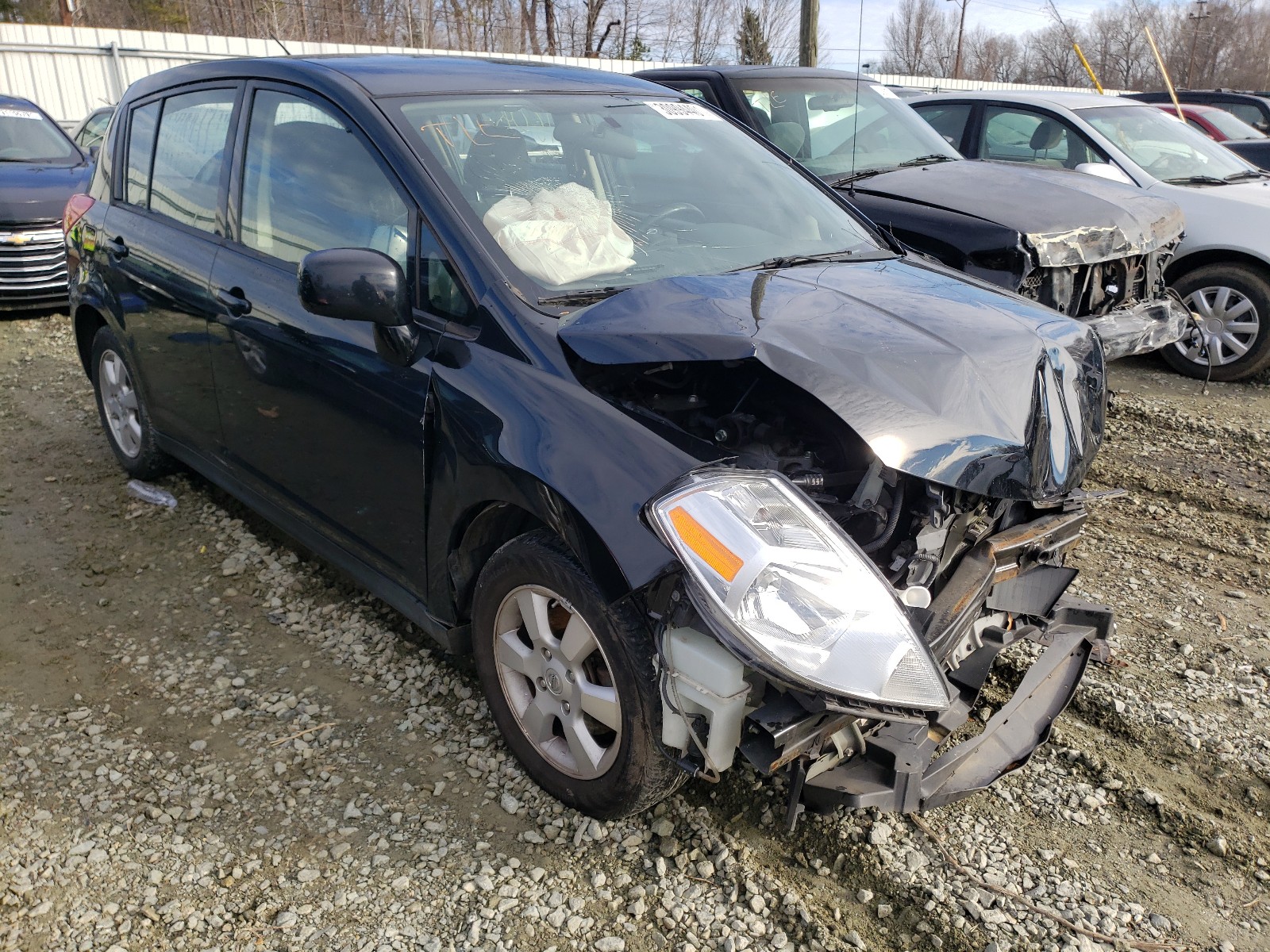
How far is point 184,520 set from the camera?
450cm

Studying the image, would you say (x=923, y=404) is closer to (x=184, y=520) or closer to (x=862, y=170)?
(x=184, y=520)

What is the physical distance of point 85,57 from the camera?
17.9 meters

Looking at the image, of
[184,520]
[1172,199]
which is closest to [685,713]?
[184,520]

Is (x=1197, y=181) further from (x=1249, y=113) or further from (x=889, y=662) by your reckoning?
(x=1249, y=113)

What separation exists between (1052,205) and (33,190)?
8127 millimetres

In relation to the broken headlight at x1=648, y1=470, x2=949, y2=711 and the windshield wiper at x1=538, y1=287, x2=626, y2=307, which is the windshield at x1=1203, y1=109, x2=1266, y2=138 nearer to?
the windshield wiper at x1=538, y1=287, x2=626, y2=307

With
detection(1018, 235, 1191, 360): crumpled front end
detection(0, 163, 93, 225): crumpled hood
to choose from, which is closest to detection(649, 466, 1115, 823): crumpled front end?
detection(1018, 235, 1191, 360): crumpled front end

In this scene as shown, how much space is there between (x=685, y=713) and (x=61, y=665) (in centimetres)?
243

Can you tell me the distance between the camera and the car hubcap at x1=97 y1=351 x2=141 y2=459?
15.3 ft

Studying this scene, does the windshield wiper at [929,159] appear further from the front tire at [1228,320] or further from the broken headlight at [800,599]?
the broken headlight at [800,599]

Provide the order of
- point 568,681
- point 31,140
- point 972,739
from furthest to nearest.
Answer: point 31,140 < point 568,681 < point 972,739

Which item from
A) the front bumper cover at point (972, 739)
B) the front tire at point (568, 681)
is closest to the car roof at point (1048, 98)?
the front bumper cover at point (972, 739)

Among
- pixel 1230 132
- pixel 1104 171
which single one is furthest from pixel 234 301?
pixel 1230 132

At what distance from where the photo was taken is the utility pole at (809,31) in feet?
35.9
